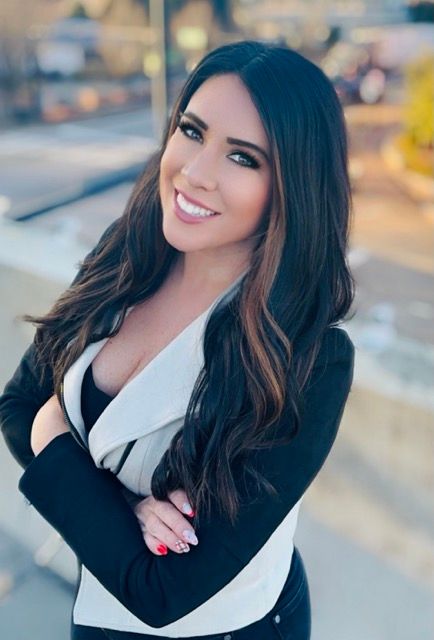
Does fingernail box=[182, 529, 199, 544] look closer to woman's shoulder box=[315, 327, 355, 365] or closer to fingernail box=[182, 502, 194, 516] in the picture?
fingernail box=[182, 502, 194, 516]

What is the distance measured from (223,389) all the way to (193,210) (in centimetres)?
25

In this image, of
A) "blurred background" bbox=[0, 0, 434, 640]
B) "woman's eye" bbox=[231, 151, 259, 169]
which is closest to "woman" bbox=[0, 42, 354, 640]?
"woman's eye" bbox=[231, 151, 259, 169]

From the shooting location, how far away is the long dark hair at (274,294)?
949 millimetres

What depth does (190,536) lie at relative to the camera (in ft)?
3.11

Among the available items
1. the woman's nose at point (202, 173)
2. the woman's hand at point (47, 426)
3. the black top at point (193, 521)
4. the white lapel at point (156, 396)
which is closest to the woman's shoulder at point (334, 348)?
the black top at point (193, 521)

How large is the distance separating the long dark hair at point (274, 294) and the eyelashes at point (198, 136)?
0.04 meters

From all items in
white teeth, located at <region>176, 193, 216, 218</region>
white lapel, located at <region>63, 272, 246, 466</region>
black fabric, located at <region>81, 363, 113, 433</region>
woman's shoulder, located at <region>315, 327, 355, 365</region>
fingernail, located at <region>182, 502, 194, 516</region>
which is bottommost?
fingernail, located at <region>182, 502, 194, 516</region>

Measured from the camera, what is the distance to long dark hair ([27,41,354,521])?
95 cm

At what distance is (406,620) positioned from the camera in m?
1.84

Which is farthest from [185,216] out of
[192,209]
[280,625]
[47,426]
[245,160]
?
[280,625]

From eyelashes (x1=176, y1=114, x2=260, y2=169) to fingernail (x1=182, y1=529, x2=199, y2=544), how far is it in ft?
1.56

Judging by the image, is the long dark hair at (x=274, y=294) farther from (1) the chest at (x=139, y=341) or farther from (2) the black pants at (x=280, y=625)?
(2) the black pants at (x=280, y=625)

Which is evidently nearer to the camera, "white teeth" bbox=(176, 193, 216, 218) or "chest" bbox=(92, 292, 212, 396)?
"white teeth" bbox=(176, 193, 216, 218)

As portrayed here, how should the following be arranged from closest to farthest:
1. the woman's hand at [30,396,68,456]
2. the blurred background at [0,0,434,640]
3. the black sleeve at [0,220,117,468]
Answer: the woman's hand at [30,396,68,456] < the black sleeve at [0,220,117,468] < the blurred background at [0,0,434,640]
